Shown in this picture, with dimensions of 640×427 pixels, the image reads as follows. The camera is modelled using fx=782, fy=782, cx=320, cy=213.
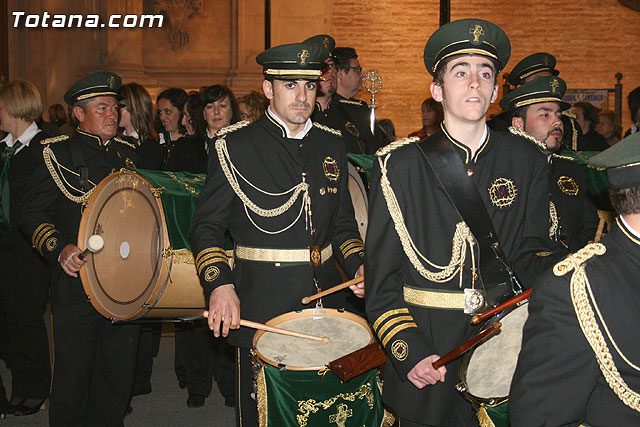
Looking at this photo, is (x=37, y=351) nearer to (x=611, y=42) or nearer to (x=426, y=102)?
(x=426, y=102)

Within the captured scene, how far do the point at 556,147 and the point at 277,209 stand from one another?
1.62 meters

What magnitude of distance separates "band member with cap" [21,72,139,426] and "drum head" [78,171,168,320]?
14 centimetres

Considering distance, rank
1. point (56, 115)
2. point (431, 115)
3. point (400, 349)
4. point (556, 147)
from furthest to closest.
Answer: point (56, 115) → point (431, 115) → point (556, 147) → point (400, 349)

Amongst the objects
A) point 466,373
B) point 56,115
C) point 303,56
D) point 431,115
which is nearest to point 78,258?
point 303,56

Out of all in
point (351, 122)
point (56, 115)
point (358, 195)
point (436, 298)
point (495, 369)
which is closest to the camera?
point (495, 369)

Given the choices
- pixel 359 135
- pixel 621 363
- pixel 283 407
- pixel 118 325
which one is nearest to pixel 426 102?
pixel 359 135

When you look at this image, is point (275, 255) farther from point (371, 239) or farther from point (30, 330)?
point (30, 330)

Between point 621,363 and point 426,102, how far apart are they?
771 centimetres

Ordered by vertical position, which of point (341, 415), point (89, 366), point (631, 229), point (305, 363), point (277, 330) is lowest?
point (89, 366)

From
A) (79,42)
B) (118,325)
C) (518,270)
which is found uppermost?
(79,42)

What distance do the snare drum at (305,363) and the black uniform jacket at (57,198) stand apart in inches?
69.9

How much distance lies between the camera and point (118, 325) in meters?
4.82

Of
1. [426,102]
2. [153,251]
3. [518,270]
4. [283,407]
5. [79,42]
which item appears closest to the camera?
[518,270]

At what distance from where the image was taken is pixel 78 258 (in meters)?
4.36
